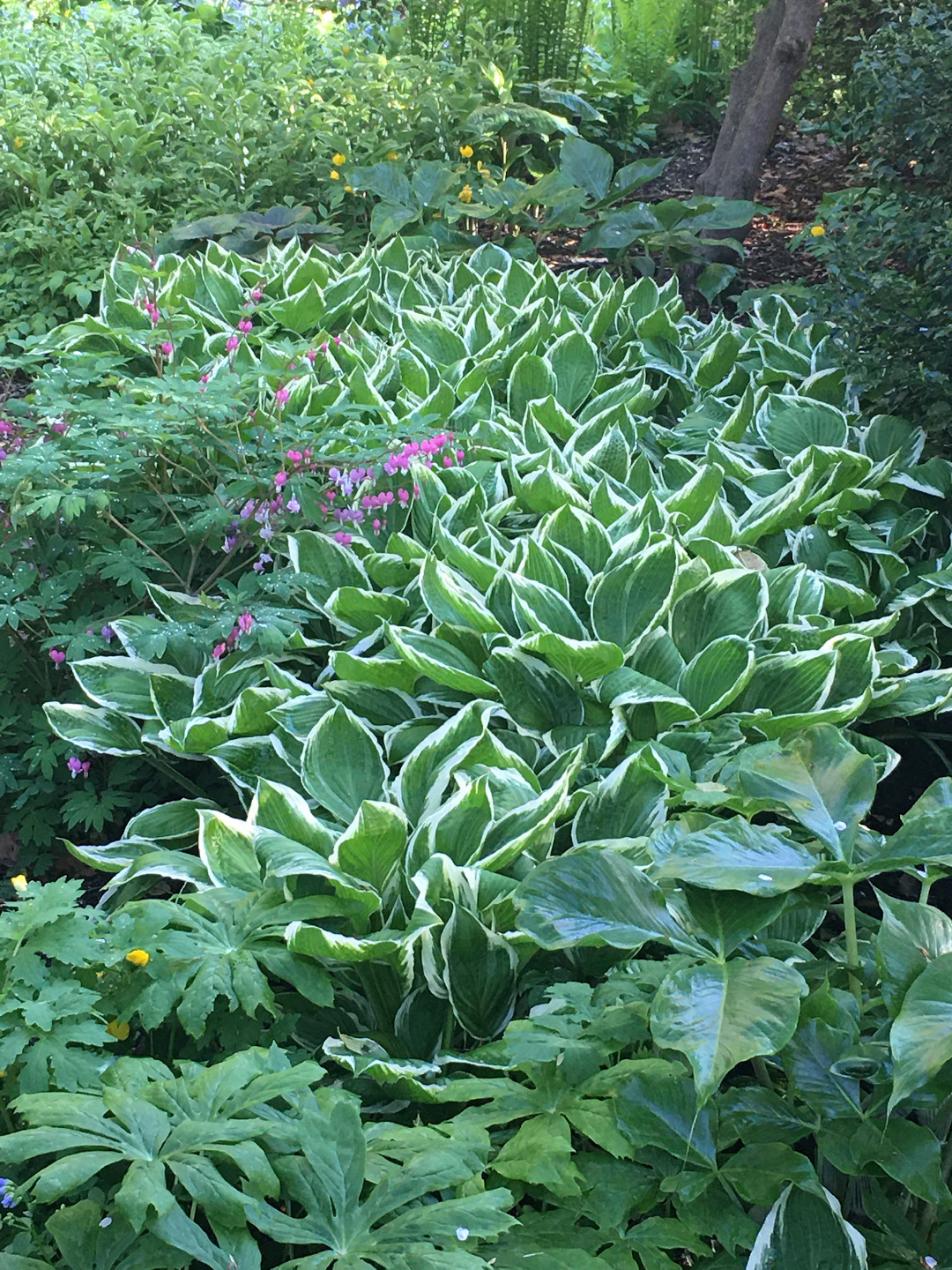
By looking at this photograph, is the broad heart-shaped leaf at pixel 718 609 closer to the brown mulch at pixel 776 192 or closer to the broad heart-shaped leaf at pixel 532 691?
the broad heart-shaped leaf at pixel 532 691

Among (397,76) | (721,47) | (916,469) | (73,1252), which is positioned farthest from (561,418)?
(721,47)

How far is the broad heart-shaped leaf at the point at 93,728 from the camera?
2.43m

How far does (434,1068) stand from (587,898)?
0.53 m

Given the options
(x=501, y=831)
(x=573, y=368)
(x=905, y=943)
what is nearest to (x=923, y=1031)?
(x=905, y=943)

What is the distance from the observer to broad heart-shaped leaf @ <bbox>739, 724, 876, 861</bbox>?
1.29m

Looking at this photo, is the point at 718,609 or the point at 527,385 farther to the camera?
the point at 527,385

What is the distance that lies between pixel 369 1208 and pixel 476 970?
0.68 meters

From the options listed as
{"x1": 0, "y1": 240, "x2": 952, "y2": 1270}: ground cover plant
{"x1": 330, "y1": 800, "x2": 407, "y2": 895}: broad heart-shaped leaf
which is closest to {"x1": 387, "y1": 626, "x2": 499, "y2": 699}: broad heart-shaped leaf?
{"x1": 0, "y1": 240, "x2": 952, "y2": 1270}: ground cover plant

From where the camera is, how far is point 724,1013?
1.20 meters

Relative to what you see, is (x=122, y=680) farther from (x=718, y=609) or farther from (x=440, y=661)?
(x=718, y=609)

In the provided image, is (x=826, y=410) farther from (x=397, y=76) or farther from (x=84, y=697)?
(x=397, y=76)

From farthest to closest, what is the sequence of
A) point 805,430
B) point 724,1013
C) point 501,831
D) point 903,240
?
point 805,430 → point 903,240 → point 501,831 → point 724,1013

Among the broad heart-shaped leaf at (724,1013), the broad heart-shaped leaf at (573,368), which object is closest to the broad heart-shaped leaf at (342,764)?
the broad heart-shaped leaf at (724,1013)

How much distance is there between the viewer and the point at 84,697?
270 centimetres
